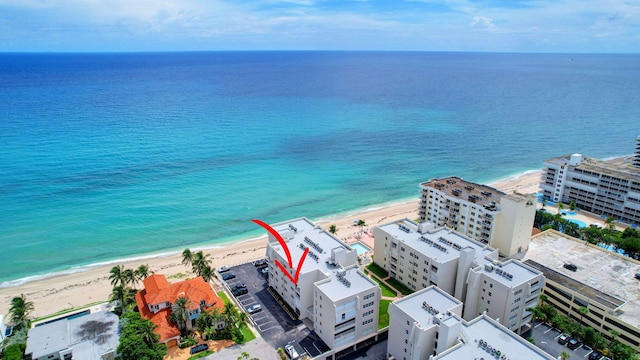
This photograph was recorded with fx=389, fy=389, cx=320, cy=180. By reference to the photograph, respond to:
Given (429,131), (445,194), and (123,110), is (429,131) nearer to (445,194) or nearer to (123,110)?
(445,194)

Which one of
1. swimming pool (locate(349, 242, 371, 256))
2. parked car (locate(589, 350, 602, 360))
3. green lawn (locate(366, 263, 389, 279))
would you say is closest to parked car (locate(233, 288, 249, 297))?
green lawn (locate(366, 263, 389, 279))

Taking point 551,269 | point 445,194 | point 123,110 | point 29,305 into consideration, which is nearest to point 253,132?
point 123,110

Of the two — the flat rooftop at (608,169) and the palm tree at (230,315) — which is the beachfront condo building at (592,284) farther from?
the palm tree at (230,315)

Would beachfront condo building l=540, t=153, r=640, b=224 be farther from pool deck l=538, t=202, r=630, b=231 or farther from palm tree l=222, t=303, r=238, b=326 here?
palm tree l=222, t=303, r=238, b=326

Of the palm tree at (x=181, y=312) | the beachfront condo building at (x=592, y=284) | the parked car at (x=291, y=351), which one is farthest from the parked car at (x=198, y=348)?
the beachfront condo building at (x=592, y=284)

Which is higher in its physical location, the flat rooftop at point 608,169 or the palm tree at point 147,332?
the flat rooftop at point 608,169

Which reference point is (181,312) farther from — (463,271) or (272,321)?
(463,271)
